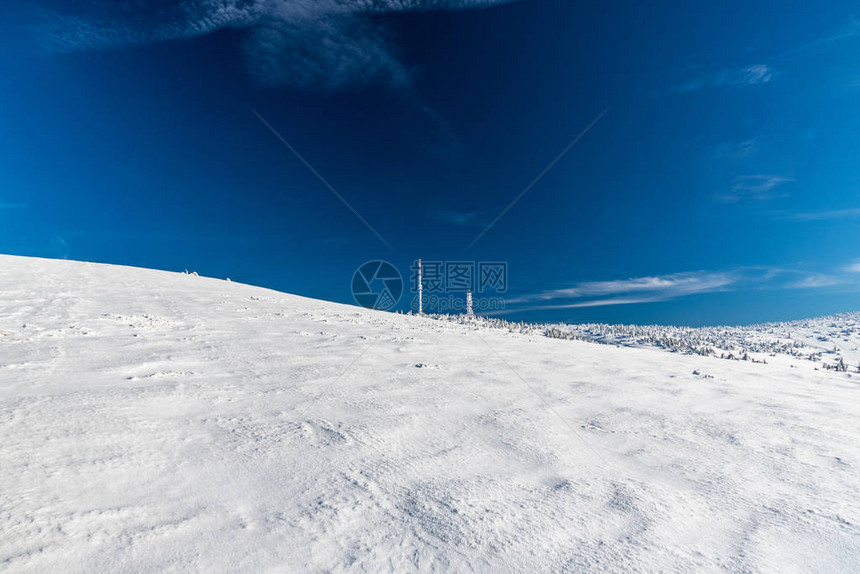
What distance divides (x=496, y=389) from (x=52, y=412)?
623 cm

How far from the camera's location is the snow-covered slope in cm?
271

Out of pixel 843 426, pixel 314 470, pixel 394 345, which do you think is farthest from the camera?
pixel 394 345

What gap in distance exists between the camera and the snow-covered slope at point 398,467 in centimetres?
271


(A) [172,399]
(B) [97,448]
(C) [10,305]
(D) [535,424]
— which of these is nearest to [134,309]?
(C) [10,305]

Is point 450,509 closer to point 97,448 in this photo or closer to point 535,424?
point 535,424

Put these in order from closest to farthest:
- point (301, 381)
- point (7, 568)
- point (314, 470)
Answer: point (7, 568) → point (314, 470) → point (301, 381)

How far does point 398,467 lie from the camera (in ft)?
12.9

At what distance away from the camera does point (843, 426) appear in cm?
593

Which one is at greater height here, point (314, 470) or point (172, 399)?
point (172, 399)

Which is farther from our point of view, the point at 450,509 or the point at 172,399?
the point at 172,399

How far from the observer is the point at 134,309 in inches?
520

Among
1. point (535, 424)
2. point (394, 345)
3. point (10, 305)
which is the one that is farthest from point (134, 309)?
point (535, 424)

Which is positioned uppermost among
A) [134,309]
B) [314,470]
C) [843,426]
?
[134,309]

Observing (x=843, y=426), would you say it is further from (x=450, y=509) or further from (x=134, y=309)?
(x=134, y=309)
